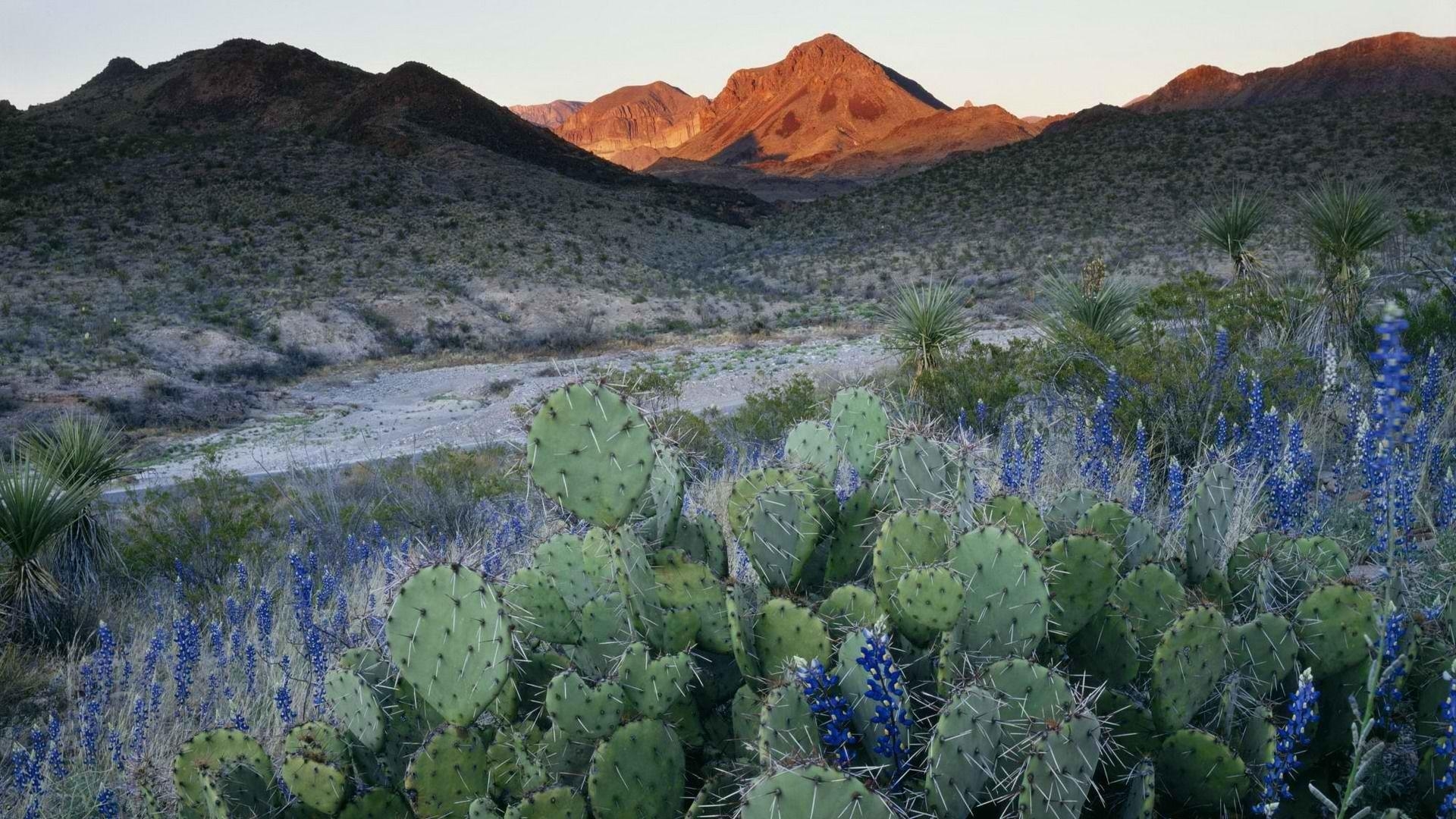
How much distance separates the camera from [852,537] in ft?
10.0

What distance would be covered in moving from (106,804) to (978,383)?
7.32 m

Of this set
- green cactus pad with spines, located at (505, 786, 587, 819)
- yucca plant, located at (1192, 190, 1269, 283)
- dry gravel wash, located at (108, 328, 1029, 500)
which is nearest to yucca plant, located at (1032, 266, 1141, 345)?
yucca plant, located at (1192, 190, 1269, 283)

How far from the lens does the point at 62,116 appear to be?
54.6 metres

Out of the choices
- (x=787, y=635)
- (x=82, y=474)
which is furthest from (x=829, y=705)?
(x=82, y=474)

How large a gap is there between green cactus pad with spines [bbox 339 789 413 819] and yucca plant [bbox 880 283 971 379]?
774 cm

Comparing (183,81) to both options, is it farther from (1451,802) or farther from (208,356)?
(1451,802)

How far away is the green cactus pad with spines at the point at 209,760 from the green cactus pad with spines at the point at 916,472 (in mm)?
1915

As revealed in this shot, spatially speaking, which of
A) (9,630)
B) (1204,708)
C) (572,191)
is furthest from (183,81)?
(1204,708)

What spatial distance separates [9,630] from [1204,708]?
5776 millimetres

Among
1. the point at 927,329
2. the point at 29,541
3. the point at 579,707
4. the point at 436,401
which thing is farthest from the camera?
the point at 436,401

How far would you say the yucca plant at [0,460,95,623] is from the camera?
5.51 m

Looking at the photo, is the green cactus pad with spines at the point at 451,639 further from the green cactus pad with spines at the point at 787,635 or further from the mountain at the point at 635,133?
the mountain at the point at 635,133

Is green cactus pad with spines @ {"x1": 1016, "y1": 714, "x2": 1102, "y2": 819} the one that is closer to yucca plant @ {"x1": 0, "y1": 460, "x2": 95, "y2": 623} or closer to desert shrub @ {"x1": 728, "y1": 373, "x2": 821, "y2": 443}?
yucca plant @ {"x1": 0, "y1": 460, "x2": 95, "y2": 623}

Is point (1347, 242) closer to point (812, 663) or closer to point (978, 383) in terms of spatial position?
point (978, 383)
